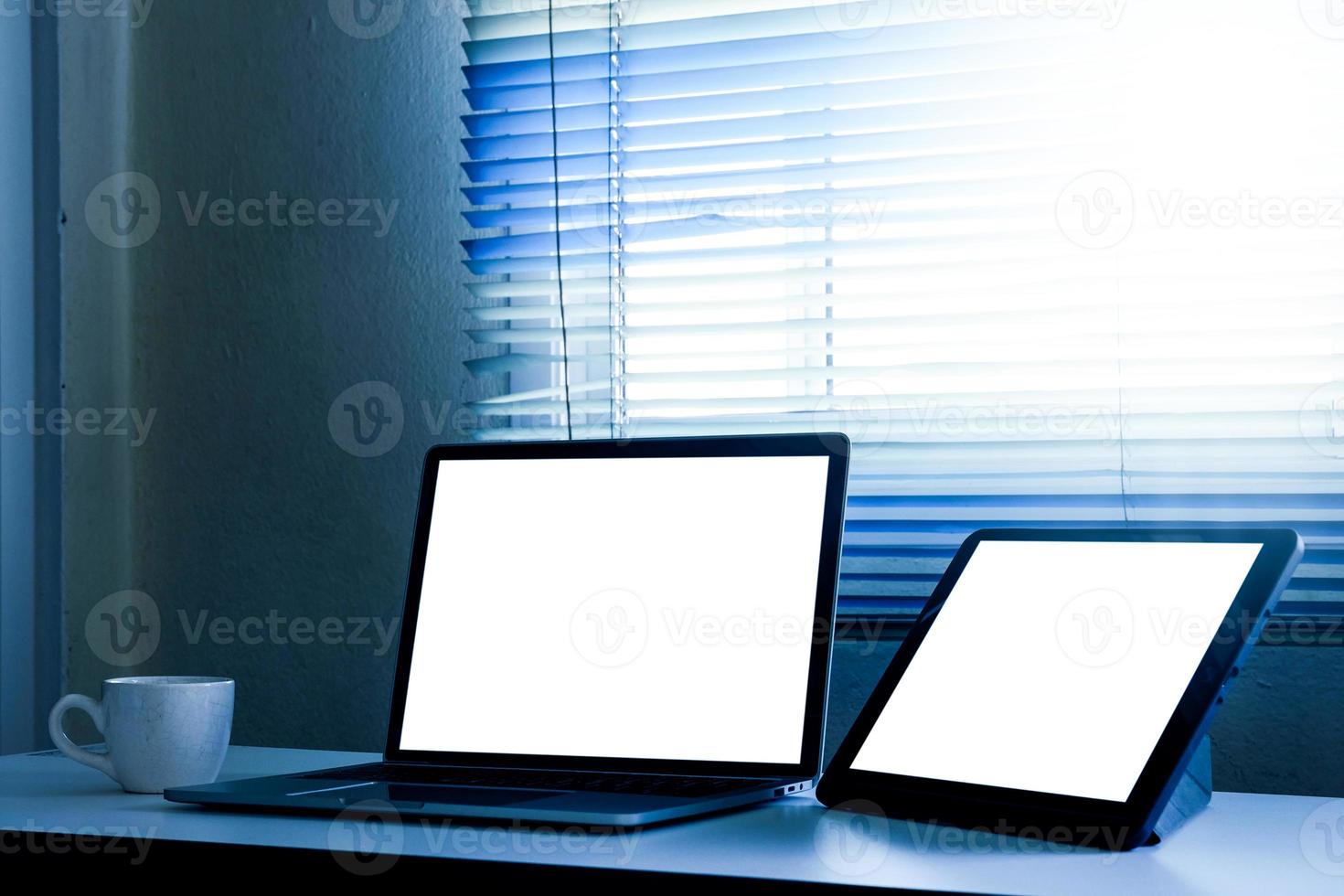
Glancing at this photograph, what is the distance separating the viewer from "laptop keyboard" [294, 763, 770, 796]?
87 centimetres

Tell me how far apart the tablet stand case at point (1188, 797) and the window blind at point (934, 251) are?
0.33 meters

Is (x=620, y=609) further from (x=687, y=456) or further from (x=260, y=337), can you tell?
(x=260, y=337)

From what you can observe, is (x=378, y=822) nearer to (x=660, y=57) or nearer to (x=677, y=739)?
(x=677, y=739)

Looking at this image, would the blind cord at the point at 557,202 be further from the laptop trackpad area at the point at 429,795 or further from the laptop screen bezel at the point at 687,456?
the laptop trackpad area at the point at 429,795

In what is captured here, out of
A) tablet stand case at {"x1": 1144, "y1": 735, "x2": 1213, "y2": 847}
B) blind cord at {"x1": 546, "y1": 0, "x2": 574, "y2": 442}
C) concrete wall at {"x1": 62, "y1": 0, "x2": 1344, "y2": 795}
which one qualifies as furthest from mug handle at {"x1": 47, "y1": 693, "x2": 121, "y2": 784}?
tablet stand case at {"x1": 1144, "y1": 735, "x2": 1213, "y2": 847}

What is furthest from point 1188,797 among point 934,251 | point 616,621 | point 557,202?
point 557,202

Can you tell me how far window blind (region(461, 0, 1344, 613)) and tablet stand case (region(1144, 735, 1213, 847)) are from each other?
33 centimetres

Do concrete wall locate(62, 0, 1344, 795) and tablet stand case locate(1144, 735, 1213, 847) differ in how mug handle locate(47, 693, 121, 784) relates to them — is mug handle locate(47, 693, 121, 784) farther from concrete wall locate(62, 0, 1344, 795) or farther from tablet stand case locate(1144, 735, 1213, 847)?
tablet stand case locate(1144, 735, 1213, 847)

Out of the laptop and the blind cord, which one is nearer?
the laptop

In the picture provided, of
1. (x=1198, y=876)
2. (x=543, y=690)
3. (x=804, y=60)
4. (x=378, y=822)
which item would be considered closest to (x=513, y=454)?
(x=543, y=690)

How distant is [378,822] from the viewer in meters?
0.80

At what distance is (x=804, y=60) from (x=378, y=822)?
32.3 inches

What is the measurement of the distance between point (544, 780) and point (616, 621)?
15cm

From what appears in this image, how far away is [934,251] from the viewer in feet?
3.91
